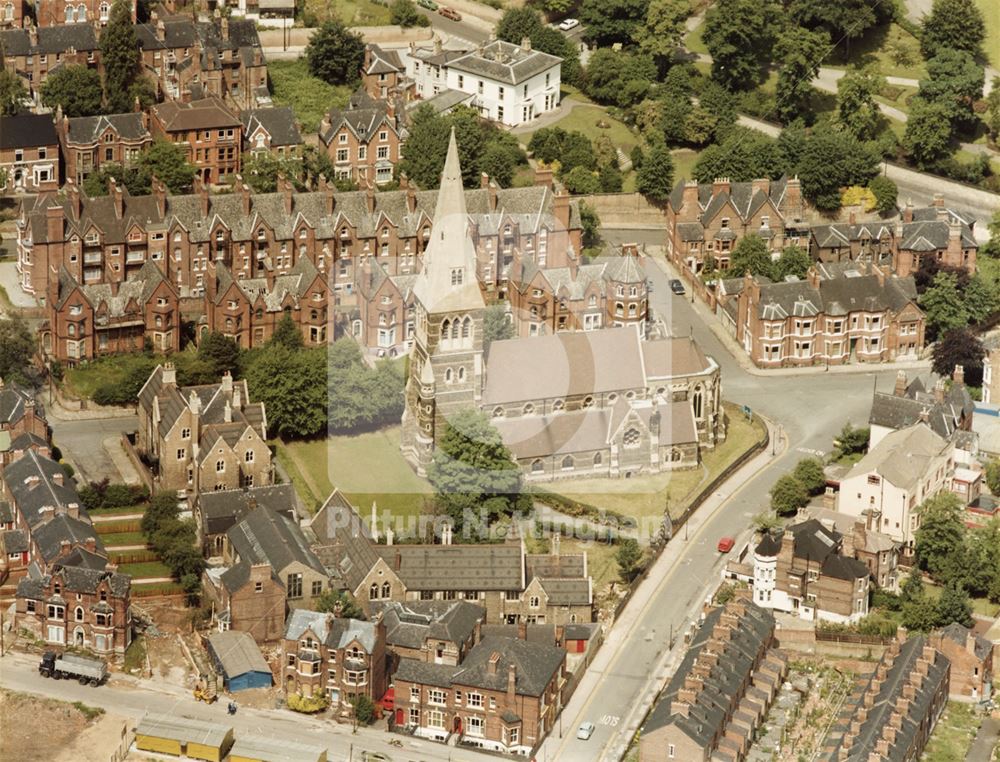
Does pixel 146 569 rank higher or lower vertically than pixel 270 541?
lower

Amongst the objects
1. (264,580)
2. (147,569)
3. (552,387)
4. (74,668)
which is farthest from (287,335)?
(74,668)

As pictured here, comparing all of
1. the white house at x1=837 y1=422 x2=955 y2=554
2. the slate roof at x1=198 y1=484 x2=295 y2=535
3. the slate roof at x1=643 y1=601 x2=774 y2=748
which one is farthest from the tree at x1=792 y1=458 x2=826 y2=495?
the slate roof at x1=198 y1=484 x2=295 y2=535

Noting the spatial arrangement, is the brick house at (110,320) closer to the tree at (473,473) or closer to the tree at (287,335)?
the tree at (287,335)

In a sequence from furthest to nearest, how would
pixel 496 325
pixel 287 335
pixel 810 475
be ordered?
pixel 287 335
pixel 496 325
pixel 810 475

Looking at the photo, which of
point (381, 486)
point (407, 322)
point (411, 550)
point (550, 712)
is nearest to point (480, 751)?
point (550, 712)

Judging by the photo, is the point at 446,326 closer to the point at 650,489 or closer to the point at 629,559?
the point at 650,489

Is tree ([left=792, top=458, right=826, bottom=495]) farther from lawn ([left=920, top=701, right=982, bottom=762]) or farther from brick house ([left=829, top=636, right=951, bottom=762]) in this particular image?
lawn ([left=920, top=701, right=982, bottom=762])
